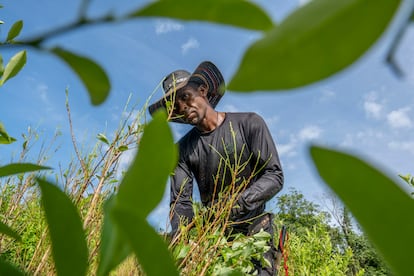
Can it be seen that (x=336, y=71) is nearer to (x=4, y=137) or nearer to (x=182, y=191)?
(x=4, y=137)

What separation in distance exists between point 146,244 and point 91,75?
0.33ft

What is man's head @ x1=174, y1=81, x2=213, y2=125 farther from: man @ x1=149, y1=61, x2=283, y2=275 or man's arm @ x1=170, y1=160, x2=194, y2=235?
man's arm @ x1=170, y1=160, x2=194, y2=235

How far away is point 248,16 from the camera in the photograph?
140mm

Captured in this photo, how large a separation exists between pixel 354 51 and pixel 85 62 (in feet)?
0.43

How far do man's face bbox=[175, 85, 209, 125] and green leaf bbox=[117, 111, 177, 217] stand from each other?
10.3 ft

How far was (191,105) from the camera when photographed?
330 cm

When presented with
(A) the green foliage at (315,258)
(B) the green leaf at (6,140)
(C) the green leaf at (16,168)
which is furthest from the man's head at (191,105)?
(C) the green leaf at (16,168)

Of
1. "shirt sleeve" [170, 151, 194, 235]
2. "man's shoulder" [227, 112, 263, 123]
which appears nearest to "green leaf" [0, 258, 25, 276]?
"shirt sleeve" [170, 151, 194, 235]

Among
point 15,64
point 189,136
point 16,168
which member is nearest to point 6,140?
point 15,64

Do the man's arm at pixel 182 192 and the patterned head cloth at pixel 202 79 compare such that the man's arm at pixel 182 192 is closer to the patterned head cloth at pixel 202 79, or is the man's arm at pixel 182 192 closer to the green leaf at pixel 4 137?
the patterned head cloth at pixel 202 79

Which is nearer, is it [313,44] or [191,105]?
[313,44]

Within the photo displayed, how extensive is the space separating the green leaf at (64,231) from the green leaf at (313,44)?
93mm

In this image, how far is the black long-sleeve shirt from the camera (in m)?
2.88

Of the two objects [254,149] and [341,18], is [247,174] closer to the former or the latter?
[254,149]
